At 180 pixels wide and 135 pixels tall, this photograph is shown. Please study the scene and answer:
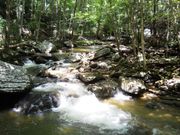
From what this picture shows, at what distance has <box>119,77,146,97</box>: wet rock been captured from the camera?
1391 cm

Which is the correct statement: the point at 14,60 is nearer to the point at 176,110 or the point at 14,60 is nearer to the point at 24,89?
the point at 24,89

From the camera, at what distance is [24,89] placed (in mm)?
12258

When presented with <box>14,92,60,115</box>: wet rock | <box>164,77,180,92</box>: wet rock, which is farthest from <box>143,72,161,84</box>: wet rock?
<box>14,92,60,115</box>: wet rock

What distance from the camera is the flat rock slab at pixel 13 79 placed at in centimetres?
1178

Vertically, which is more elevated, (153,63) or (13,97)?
(153,63)

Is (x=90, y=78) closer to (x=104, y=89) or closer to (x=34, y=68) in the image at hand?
(x=104, y=89)

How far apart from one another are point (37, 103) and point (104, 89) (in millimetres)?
3491

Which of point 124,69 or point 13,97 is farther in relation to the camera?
point 124,69

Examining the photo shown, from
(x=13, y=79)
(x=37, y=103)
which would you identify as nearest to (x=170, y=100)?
(x=37, y=103)

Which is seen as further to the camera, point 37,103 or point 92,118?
point 37,103

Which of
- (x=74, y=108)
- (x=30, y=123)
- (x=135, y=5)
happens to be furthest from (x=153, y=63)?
(x=30, y=123)

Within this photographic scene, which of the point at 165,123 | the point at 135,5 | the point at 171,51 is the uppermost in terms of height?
the point at 135,5

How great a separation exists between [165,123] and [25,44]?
50.9 ft

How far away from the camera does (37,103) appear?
11930 mm
